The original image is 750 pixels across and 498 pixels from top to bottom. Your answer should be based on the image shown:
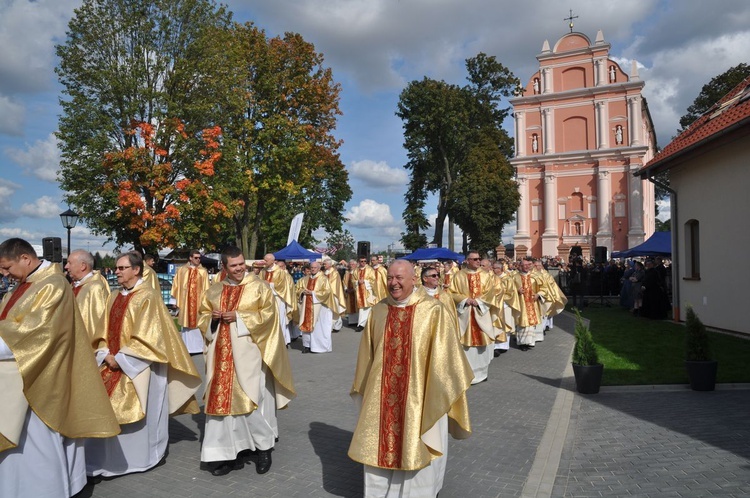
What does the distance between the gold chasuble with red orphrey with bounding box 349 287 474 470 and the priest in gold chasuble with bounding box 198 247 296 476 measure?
1.34 meters

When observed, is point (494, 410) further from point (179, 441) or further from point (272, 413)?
point (179, 441)

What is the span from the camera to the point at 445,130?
165 feet

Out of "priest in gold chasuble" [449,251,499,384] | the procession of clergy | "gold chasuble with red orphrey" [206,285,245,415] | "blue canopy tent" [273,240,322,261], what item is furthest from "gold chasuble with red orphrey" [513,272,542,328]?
"blue canopy tent" [273,240,322,261]

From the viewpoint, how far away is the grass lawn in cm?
973

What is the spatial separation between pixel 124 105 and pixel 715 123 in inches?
745

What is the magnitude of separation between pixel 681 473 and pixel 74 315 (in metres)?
5.44

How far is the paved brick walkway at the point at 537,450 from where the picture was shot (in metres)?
5.19

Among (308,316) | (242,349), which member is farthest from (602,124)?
(242,349)

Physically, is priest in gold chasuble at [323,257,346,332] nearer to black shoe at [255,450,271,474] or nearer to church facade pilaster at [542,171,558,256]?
black shoe at [255,450,271,474]

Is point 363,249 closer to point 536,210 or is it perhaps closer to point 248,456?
point 248,456

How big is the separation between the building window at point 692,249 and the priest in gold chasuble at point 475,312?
350 inches

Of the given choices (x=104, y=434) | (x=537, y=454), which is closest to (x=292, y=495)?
(x=104, y=434)

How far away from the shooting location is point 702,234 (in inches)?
613

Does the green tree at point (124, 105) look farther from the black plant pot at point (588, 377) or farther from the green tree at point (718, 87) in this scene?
the green tree at point (718, 87)
